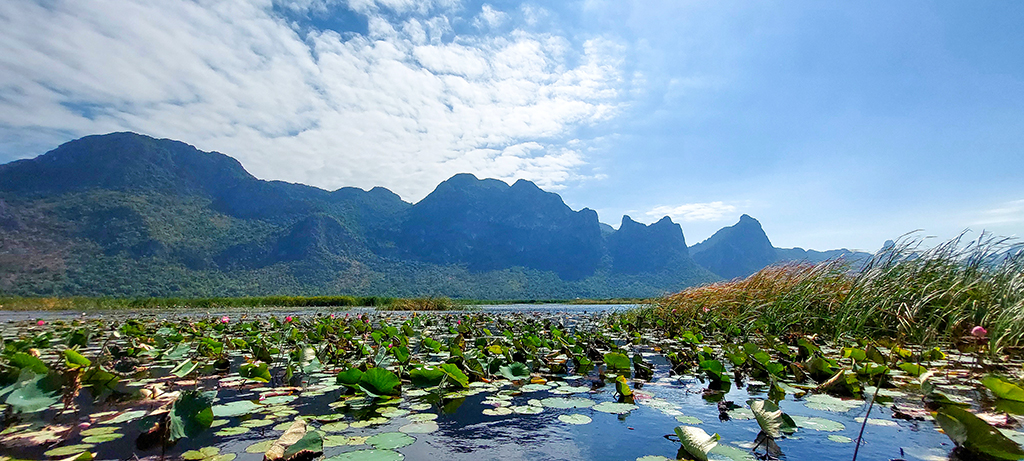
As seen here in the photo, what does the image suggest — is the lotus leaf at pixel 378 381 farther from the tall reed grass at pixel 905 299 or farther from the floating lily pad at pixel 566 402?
the tall reed grass at pixel 905 299

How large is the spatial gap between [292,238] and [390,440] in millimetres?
85574

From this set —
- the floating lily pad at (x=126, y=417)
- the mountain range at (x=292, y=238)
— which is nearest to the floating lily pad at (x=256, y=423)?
the floating lily pad at (x=126, y=417)

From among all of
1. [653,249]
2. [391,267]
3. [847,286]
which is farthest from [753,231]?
[847,286]

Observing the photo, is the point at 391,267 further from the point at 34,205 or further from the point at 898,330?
the point at 898,330

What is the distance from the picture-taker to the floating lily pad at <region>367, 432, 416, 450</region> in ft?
7.20

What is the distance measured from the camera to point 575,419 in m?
2.76

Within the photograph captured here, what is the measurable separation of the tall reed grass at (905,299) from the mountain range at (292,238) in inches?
1608

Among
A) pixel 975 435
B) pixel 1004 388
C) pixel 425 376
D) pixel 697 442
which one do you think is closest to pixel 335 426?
pixel 425 376

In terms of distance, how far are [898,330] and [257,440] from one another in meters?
8.27

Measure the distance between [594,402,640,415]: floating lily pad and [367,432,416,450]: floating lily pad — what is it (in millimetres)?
1358

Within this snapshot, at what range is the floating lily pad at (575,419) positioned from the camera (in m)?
2.72

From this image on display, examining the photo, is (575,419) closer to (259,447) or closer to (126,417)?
(259,447)

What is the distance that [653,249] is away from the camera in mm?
123375

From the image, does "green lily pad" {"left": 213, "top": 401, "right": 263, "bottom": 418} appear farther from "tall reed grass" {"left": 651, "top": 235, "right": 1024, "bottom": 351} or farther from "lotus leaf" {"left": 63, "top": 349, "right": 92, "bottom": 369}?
"tall reed grass" {"left": 651, "top": 235, "right": 1024, "bottom": 351}
